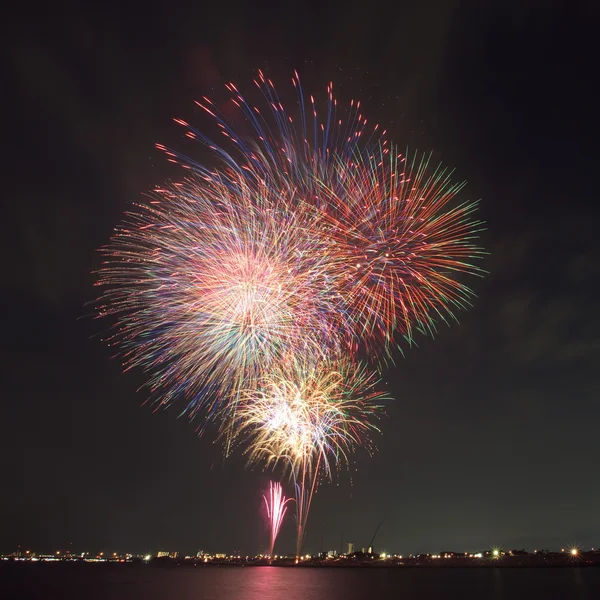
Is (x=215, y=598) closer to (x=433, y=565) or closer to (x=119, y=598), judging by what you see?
(x=119, y=598)

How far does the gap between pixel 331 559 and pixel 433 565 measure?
38817 millimetres

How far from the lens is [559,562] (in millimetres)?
181625

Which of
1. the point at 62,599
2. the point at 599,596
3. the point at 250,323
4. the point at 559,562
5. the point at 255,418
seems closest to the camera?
the point at 250,323

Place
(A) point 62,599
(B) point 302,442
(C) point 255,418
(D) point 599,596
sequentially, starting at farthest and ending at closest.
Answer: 1. (D) point 599,596
2. (A) point 62,599
3. (B) point 302,442
4. (C) point 255,418

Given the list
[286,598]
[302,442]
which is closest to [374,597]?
[286,598]

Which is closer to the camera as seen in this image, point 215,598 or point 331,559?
point 215,598

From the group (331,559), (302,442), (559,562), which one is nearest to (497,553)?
(559,562)

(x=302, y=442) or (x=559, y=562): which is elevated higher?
(x=559, y=562)

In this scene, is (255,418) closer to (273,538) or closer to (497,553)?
(273,538)

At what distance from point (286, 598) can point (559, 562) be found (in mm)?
162523

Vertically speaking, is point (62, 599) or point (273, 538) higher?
point (273, 538)

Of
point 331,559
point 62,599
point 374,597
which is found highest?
point 331,559

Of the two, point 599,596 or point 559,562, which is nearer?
point 599,596

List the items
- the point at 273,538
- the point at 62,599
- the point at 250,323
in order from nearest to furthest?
the point at 250,323, the point at 273,538, the point at 62,599
